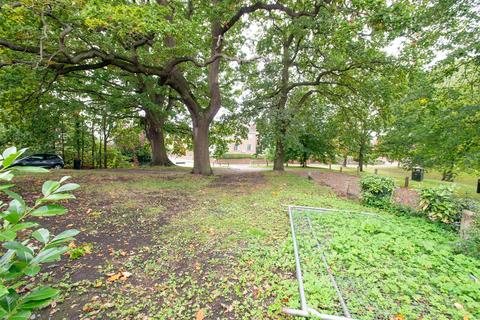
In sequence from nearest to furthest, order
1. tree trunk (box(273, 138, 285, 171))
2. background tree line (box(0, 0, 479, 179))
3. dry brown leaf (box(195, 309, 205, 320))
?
dry brown leaf (box(195, 309, 205, 320)) → background tree line (box(0, 0, 479, 179)) → tree trunk (box(273, 138, 285, 171))

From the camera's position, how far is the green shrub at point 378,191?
6.58 meters

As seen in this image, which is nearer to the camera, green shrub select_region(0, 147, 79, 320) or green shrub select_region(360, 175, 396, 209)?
green shrub select_region(0, 147, 79, 320)

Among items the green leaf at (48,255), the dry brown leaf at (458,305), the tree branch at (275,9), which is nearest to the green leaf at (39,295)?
the green leaf at (48,255)

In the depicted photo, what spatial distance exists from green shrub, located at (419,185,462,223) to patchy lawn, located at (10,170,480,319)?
0.39 metres

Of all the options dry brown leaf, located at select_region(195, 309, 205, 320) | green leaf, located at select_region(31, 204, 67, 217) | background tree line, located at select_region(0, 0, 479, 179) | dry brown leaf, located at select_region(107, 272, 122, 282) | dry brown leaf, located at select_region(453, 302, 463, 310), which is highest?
background tree line, located at select_region(0, 0, 479, 179)

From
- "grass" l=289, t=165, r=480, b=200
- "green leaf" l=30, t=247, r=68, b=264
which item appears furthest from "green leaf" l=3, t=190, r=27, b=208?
"grass" l=289, t=165, r=480, b=200

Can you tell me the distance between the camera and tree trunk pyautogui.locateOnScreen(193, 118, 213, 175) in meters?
10.4

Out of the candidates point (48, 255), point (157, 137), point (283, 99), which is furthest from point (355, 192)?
point (157, 137)

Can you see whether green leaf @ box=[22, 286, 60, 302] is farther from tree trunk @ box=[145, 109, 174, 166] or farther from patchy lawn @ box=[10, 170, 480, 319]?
tree trunk @ box=[145, 109, 174, 166]

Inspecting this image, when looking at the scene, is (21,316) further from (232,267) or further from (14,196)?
(232,267)

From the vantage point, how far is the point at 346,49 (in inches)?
292

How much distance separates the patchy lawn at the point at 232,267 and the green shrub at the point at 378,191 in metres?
1.08

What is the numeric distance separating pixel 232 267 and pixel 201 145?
25.6 feet

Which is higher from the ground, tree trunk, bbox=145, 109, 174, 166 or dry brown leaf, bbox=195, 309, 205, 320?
tree trunk, bbox=145, 109, 174, 166
